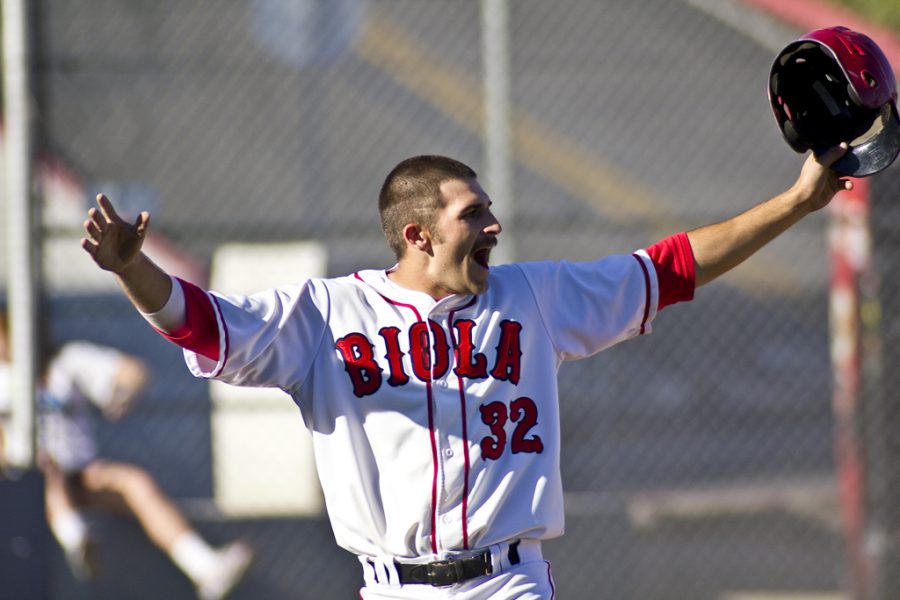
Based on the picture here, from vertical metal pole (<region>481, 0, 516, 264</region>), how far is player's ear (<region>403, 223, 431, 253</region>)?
2.49m

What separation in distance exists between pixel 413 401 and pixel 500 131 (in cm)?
288

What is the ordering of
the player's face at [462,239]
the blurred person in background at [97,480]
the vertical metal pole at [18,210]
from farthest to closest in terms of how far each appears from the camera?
the blurred person in background at [97,480] → the vertical metal pole at [18,210] → the player's face at [462,239]

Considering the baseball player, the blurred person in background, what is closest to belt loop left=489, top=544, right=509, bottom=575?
the baseball player

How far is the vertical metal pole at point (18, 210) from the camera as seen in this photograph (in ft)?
18.7

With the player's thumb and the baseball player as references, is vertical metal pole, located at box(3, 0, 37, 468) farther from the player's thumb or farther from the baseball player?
the player's thumb

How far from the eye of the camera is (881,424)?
6.09 m

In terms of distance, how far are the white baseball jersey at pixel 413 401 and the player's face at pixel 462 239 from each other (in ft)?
0.22

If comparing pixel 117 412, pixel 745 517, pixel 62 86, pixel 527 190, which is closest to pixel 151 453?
pixel 117 412

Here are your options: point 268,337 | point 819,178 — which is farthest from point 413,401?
point 819,178

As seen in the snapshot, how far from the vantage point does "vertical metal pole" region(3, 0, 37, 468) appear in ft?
18.7

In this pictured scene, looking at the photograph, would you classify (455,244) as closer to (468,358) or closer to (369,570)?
(468,358)

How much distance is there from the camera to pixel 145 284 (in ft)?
10.1

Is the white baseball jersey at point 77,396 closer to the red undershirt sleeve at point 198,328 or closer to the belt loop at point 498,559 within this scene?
the red undershirt sleeve at point 198,328

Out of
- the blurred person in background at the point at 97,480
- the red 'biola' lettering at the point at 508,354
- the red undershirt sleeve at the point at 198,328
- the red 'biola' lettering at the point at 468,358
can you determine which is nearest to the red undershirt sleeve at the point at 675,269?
the red 'biola' lettering at the point at 508,354
